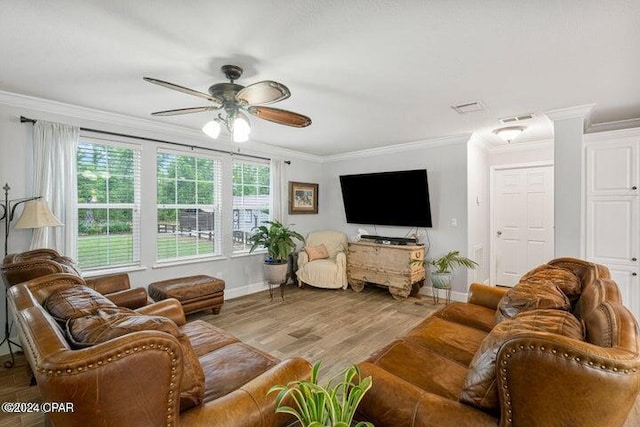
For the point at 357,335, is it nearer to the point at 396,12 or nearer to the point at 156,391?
the point at 156,391

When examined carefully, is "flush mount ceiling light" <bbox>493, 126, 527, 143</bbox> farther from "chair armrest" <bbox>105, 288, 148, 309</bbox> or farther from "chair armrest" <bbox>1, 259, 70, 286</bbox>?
"chair armrest" <bbox>1, 259, 70, 286</bbox>

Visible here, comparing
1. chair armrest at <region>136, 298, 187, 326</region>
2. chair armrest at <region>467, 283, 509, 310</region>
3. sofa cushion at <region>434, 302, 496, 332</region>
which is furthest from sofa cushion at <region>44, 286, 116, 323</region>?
chair armrest at <region>467, 283, 509, 310</region>

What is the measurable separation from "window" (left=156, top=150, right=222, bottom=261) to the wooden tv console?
218cm

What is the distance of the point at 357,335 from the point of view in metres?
3.25

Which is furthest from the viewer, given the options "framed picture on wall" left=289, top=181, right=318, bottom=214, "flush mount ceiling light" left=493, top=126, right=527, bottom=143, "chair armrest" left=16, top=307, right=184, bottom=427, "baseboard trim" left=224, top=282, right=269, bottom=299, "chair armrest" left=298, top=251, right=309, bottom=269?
"framed picture on wall" left=289, top=181, right=318, bottom=214

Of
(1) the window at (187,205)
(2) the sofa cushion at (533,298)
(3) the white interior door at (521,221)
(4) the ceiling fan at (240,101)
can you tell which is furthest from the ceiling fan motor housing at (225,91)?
(3) the white interior door at (521,221)

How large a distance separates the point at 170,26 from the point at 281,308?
3.35 metres

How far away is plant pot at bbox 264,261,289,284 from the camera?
4.51 metres

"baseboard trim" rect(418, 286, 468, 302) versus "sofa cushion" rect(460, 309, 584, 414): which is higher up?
"sofa cushion" rect(460, 309, 584, 414)

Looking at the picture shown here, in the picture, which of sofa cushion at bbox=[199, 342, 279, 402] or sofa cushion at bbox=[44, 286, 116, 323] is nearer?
sofa cushion at bbox=[44, 286, 116, 323]

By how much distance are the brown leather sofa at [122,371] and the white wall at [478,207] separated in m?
3.87

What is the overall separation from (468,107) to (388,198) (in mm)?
2072

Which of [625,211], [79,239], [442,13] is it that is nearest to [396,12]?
[442,13]

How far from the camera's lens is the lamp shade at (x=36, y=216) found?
2678mm
